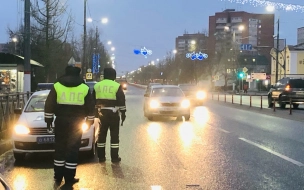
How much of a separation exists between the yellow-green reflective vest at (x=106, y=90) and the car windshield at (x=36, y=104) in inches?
71.6

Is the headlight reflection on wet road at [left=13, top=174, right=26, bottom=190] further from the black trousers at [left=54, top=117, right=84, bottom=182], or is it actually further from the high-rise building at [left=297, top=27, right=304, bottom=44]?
the high-rise building at [left=297, top=27, right=304, bottom=44]

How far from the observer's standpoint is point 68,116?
7.50 m

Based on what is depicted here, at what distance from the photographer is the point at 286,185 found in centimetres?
744

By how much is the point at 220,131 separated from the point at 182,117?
6.12 m

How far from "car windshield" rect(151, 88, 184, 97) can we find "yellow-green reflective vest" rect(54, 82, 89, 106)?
12912 millimetres

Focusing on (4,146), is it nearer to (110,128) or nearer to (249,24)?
(110,128)

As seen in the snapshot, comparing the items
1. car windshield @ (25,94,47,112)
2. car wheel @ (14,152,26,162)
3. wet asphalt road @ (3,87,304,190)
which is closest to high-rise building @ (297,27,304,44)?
wet asphalt road @ (3,87,304,190)

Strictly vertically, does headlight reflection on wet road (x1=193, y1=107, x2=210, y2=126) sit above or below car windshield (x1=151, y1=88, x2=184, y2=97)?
below

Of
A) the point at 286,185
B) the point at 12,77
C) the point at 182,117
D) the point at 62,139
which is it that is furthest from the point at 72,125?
the point at 12,77

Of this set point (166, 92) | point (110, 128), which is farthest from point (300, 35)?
point (110, 128)

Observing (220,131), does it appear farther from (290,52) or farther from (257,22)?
(257,22)

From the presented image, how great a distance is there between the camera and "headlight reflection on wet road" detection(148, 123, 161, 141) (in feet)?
46.2

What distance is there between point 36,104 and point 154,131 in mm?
5777

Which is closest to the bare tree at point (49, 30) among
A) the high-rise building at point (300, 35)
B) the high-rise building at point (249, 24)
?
the high-rise building at point (300, 35)
